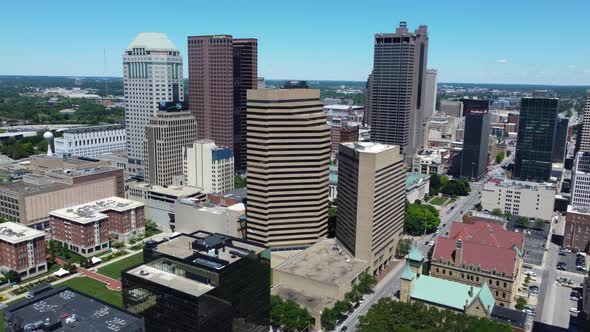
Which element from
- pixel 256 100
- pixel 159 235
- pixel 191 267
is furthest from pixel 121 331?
pixel 159 235

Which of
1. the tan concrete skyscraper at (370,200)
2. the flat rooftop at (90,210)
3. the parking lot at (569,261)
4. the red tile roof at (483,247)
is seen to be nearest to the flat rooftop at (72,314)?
the tan concrete skyscraper at (370,200)

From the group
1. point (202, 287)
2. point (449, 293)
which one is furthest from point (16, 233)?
point (449, 293)

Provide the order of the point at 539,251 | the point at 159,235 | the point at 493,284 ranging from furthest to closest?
the point at 159,235, the point at 539,251, the point at 493,284

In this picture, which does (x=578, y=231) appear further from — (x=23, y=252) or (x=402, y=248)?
(x=23, y=252)

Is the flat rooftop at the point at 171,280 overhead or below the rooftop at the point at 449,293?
overhead

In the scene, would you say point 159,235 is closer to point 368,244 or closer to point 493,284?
point 368,244

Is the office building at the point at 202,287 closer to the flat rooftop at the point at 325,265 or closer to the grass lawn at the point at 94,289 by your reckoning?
the flat rooftop at the point at 325,265
